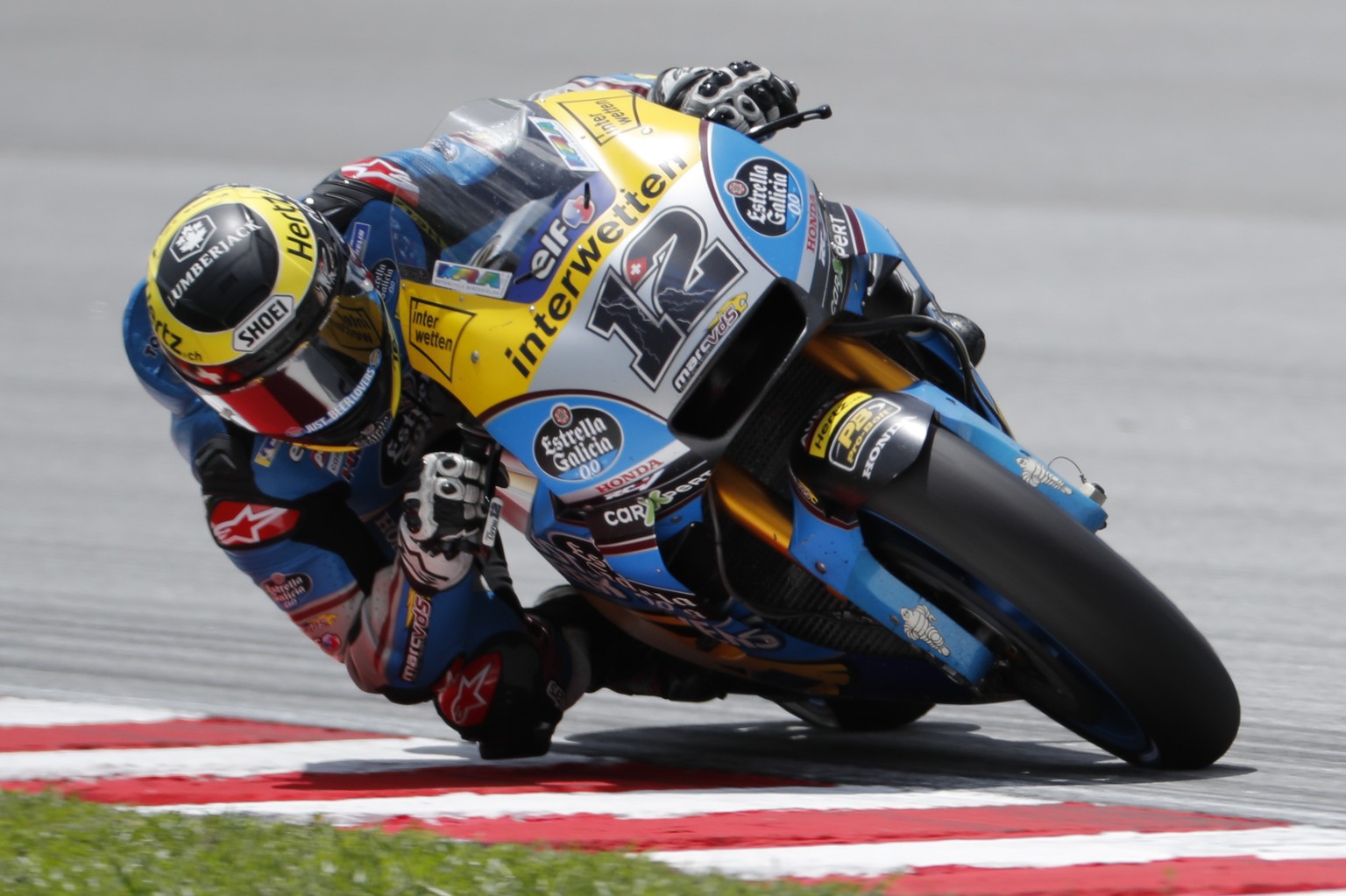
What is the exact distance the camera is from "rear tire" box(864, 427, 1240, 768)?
3617mm

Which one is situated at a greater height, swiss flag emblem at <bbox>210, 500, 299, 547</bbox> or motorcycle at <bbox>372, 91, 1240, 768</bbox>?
motorcycle at <bbox>372, 91, 1240, 768</bbox>

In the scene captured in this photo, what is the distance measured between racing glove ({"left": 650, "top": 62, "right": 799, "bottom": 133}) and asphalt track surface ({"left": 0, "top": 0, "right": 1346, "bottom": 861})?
150cm

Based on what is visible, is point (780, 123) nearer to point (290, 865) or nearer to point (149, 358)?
point (149, 358)

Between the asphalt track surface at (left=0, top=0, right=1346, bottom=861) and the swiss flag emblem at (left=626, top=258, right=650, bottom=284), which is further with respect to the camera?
the asphalt track surface at (left=0, top=0, right=1346, bottom=861)

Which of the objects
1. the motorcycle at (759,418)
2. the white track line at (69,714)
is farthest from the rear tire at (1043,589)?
the white track line at (69,714)

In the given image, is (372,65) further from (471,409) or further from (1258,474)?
(471,409)

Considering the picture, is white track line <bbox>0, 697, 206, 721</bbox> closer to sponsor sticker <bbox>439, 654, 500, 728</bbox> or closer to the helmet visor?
sponsor sticker <bbox>439, 654, 500, 728</bbox>

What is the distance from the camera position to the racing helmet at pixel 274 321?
3963 mm

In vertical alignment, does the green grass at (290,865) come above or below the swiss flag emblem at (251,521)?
below

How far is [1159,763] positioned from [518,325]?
1.60 m

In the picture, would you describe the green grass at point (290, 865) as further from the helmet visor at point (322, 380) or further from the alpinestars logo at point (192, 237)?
the alpinestars logo at point (192, 237)

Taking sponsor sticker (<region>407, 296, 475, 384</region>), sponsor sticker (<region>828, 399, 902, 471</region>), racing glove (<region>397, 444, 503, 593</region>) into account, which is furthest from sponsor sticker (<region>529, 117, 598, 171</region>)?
sponsor sticker (<region>828, 399, 902, 471</region>)

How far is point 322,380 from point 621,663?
1.16m

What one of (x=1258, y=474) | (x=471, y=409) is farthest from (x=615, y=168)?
(x=1258, y=474)
